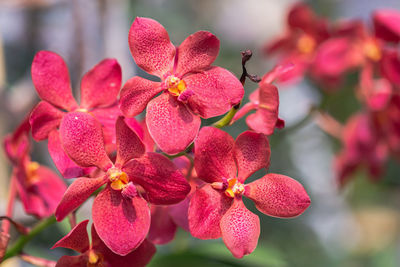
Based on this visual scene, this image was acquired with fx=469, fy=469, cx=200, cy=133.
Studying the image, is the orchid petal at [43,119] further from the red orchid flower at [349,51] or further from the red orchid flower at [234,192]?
the red orchid flower at [349,51]

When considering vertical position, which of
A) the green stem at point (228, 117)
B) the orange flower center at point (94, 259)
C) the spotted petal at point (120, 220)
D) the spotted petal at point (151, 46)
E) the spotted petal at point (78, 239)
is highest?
the spotted petal at point (151, 46)

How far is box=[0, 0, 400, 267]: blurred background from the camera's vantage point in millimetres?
990

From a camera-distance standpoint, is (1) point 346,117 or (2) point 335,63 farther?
(1) point 346,117

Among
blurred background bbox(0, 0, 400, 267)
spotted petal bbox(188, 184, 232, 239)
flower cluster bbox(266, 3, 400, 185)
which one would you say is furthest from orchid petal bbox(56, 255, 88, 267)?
flower cluster bbox(266, 3, 400, 185)

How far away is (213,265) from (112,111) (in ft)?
1.09

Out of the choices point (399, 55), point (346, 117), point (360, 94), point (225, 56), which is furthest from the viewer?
point (225, 56)

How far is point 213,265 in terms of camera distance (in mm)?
692

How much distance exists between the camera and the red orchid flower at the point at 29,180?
501 millimetres

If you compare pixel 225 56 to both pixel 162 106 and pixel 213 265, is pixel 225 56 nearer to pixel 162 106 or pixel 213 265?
pixel 213 265

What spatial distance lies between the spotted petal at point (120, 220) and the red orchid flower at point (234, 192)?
1.6 inches

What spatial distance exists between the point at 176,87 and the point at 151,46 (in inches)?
1.6

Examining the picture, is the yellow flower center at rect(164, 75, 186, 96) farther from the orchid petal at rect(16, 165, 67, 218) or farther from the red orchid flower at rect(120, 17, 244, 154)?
the orchid petal at rect(16, 165, 67, 218)

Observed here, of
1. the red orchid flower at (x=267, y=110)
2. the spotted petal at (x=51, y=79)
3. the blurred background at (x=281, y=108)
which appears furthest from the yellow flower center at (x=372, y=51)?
the spotted petal at (x=51, y=79)

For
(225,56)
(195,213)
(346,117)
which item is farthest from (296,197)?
(225,56)
